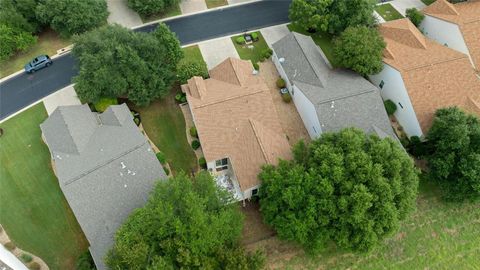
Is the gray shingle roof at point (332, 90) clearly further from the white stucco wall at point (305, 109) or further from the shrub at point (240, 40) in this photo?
the shrub at point (240, 40)

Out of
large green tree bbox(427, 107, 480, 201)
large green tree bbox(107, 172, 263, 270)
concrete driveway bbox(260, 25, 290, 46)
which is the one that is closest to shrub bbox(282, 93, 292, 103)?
concrete driveway bbox(260, 25, 290, 46)

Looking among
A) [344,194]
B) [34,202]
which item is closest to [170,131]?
[34,202]

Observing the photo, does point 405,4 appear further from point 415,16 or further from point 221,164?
point 221,164

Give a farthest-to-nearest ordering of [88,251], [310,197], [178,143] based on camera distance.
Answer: [178,143]
[88,251]
[310,197]

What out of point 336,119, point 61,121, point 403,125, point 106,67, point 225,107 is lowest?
point 403,125

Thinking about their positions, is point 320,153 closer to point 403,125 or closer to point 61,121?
point 403,125

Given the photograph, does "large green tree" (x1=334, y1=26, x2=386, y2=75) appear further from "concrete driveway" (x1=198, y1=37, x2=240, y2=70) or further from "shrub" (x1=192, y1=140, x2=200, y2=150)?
"shrub" (x1=192, y1=140, x2=200, y2=150)

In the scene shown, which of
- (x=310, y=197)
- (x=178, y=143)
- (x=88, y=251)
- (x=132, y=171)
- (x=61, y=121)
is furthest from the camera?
(x=178, y=143)

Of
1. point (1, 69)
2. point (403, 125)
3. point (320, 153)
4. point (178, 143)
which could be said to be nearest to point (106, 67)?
point (178, 143)
